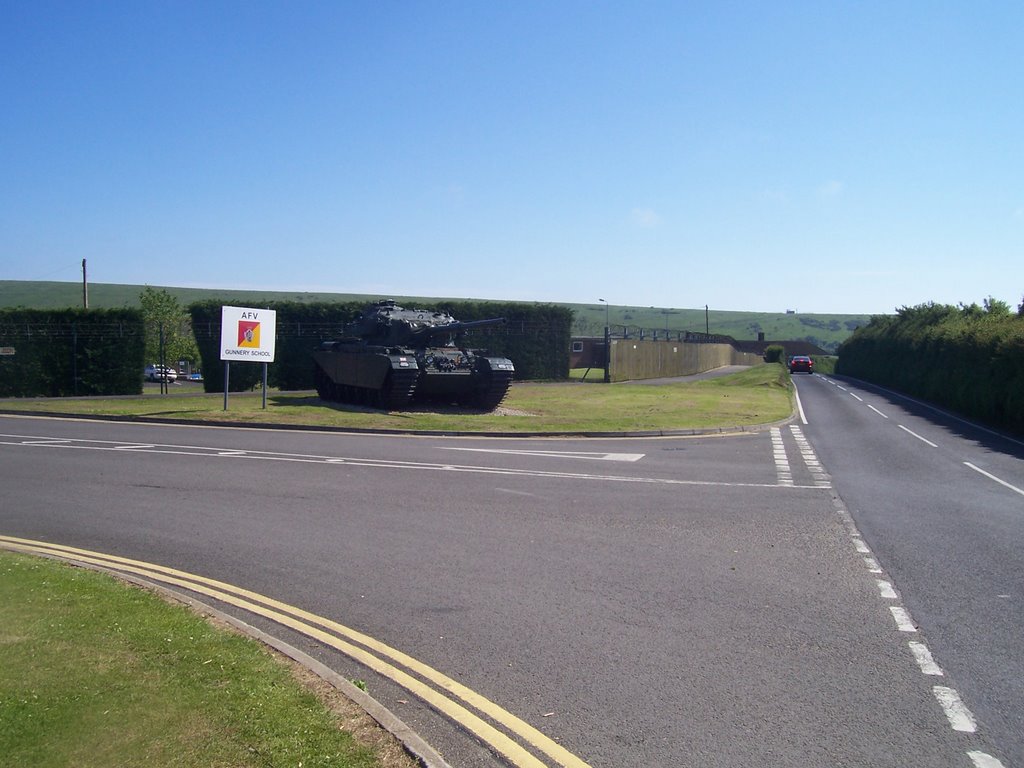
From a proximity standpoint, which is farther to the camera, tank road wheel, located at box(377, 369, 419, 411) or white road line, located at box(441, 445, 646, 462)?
tank road wheel, located at box(377, 369, 419, 411)

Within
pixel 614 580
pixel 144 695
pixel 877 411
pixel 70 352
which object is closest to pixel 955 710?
pixel 614 580

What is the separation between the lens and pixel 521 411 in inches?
1004

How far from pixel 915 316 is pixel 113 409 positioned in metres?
43.5

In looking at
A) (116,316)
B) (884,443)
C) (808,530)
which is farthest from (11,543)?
(116,316)

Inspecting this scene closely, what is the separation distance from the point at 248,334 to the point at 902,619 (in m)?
20.5

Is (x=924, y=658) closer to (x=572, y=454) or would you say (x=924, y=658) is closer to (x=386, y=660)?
(x=386, y=660)

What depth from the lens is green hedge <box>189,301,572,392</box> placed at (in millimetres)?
36594

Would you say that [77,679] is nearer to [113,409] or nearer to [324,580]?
[324,580]

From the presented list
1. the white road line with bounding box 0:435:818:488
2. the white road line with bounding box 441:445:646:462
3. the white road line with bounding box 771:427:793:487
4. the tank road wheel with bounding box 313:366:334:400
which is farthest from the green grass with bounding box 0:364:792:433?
the white road line with bounding box 0:435:818:488

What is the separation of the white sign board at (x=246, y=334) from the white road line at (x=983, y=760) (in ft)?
69.7

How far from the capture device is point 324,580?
726 centimetres

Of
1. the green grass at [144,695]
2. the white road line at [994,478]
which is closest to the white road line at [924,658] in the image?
the green grass at [144,695]

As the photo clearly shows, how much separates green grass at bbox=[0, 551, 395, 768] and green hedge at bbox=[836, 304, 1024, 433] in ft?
78.1

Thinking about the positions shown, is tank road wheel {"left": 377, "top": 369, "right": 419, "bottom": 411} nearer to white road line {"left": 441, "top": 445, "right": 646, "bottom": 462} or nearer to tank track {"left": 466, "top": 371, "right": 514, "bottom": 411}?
tank track {"left": 466, "top": 371, "right": 514, "bottom": 411}
